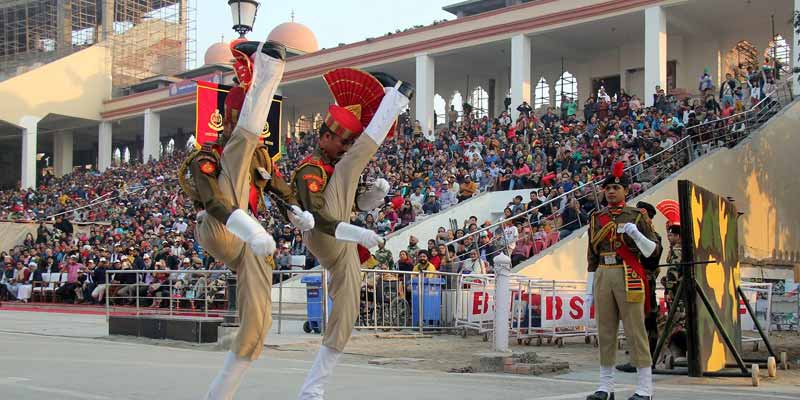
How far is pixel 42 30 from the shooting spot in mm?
52094

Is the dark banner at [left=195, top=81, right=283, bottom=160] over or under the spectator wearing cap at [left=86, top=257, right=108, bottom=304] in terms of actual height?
over

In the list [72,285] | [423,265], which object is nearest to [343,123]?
[423,265]

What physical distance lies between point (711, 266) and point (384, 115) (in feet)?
15.4

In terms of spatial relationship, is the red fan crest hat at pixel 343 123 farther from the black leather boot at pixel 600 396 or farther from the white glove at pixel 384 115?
the black leather boot at pixel 600 396

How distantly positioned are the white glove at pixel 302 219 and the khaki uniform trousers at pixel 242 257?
0.32m

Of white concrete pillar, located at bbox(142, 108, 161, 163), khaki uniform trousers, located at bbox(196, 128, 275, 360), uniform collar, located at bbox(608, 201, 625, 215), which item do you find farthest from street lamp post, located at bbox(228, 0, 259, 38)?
white concrete pillar, located at bbox(142, 108, 161, 163)

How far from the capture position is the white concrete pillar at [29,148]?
45.3m

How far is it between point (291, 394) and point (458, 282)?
852 centimetres

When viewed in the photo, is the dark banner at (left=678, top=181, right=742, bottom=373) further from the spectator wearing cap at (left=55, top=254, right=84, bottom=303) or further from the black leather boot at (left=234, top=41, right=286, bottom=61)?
the spectator wearing cap at (left=55, top=254, right=84, bottom=303)

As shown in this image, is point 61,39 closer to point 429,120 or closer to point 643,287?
point 429,120

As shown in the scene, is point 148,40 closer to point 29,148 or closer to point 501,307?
point 29,148

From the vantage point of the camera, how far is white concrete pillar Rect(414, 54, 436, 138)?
113 feet

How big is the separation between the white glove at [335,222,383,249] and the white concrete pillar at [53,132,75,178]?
4952 centimetres

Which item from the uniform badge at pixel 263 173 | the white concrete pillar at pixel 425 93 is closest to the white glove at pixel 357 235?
the uniform badge at pixel 263 173
